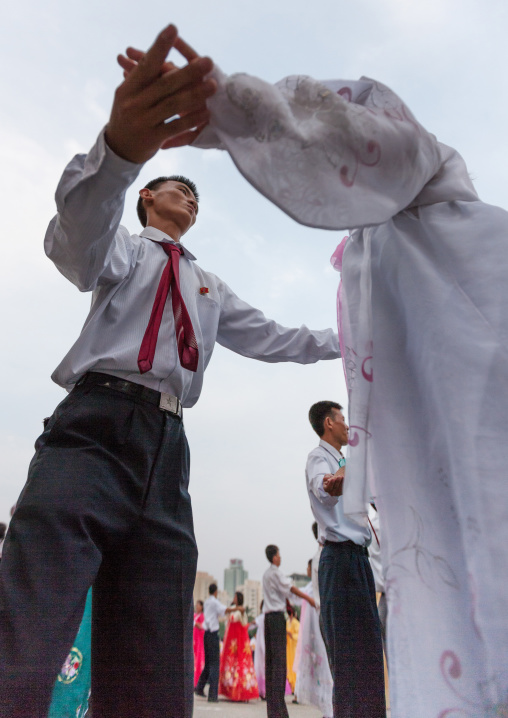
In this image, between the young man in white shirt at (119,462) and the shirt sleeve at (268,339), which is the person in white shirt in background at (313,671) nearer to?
the shirt sleeve at (268,339)

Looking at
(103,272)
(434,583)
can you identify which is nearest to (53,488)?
(103,272)

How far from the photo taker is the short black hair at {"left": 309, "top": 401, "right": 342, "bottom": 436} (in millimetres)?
3518

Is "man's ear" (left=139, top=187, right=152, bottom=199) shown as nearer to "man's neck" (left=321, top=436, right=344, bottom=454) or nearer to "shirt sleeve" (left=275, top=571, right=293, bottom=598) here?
"man's neck" (left=321, top=436, right=344, bottom=454)

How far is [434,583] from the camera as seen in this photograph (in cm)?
99

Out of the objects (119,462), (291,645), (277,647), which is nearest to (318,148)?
(119,462)

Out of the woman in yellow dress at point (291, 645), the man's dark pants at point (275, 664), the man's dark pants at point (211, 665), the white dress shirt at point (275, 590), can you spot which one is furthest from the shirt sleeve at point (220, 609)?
the man's dark pants at point (275, 664)

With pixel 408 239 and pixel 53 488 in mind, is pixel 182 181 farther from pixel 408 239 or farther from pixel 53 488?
pixel 53 488

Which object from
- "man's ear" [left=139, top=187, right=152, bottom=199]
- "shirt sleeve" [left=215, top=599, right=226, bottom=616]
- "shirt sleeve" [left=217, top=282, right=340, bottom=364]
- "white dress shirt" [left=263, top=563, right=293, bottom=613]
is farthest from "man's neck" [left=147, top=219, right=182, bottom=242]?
"shirt sleeve" [left=215, top=599, right=226, bottom=616]

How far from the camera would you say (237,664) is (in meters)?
7.94

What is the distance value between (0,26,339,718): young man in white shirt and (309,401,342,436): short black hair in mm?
1936

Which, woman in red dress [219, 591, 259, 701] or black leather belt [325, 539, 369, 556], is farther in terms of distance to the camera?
woman in red dress [219, 591, 259, 701]

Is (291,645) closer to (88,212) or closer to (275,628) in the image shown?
(275,628)

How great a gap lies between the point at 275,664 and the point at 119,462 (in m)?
4.40

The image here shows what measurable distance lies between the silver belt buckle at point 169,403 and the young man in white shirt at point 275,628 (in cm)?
403
